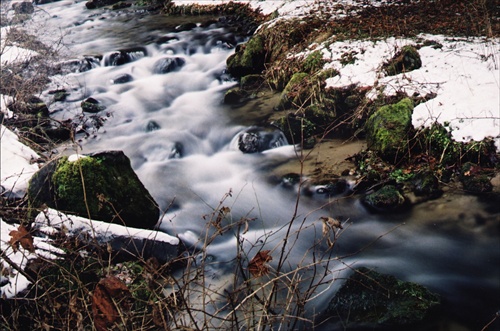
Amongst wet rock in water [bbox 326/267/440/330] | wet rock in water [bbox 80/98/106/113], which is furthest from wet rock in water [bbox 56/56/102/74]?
wet rock in water [bbox 326/267/440/330]

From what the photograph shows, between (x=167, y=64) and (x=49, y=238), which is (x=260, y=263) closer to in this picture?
Answer: (x=49, y=238)

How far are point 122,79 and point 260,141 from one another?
492 centimetres

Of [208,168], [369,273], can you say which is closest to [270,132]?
[208,168]

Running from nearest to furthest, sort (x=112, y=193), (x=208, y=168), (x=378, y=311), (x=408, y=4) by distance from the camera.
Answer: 1. (x=378, y=311)
2. (x=112, y=193)
3. (x=208, y=168)
4. (x=408, y=4)

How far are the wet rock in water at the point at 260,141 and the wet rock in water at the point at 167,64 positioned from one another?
174 inches

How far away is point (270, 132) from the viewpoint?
308 inches

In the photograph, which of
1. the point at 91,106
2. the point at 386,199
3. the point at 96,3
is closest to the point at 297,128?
the point at 386,199

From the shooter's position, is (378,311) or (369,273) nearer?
(378,311)

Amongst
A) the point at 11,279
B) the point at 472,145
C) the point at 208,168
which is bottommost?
the point at 208,168

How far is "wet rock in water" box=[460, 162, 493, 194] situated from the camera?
5645 mm

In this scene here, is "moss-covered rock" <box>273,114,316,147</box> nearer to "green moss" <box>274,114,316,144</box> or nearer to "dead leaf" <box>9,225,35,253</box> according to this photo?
"green moss" <box>274,114,316,144</box>

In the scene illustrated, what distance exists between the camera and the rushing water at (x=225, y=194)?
189 inches

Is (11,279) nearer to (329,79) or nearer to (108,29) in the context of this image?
(329,79)

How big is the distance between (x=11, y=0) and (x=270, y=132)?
17.1 meters
